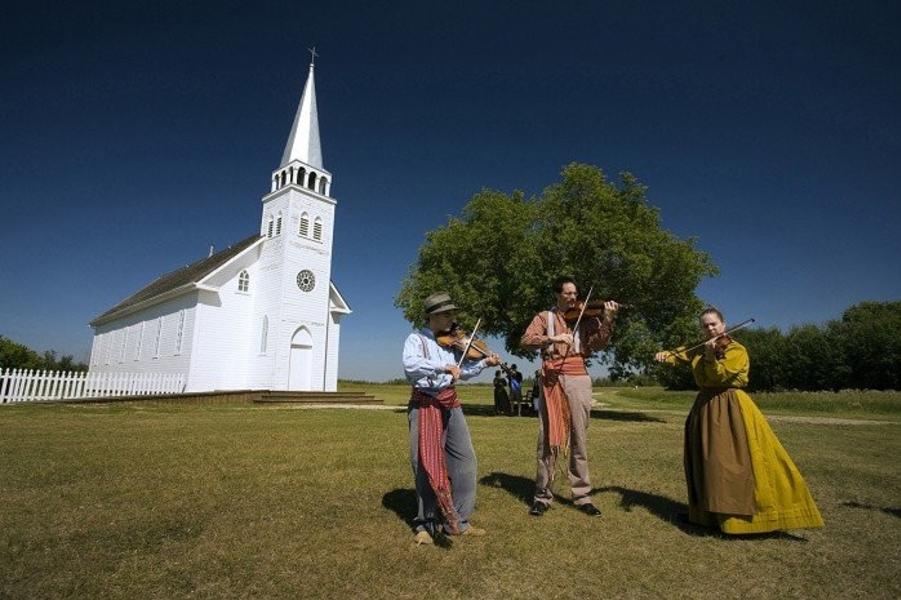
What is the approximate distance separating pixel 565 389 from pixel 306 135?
1178 inches

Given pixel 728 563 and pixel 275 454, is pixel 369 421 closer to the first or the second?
pixel 275 454

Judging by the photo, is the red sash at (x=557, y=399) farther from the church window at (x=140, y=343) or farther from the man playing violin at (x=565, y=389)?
the church window at (x=140, y=343)

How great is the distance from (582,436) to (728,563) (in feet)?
5.71

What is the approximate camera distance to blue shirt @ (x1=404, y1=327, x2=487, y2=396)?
431cm

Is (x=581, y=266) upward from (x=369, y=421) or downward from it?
upward

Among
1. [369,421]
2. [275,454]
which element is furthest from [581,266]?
[275,454]

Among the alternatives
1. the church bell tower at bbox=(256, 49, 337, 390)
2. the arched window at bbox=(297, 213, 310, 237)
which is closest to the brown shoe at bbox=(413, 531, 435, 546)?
the church bell tower at bbox=(256, 49, 337, 390)

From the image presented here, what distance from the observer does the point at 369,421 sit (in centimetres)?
1548

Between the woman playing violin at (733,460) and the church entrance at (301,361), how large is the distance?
84.3 ft

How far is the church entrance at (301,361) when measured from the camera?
28094mm

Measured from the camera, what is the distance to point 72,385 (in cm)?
2353

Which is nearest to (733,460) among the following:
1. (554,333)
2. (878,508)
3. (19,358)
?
(554,333)

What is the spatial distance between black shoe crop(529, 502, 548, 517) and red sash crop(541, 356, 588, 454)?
0.56 m

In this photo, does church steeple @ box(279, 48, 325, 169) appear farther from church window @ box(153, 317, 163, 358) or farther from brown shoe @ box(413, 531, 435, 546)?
brown shoe @ box(413, 531, 435, 546)
